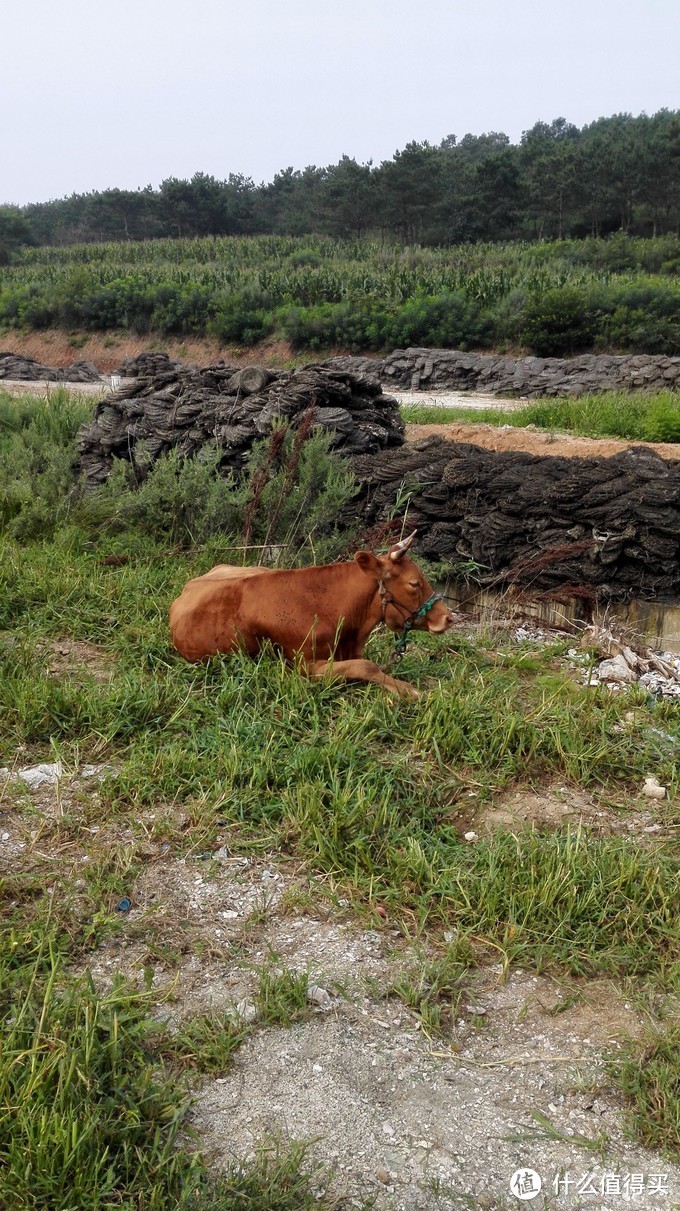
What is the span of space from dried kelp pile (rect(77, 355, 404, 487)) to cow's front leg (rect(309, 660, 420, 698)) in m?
3.88

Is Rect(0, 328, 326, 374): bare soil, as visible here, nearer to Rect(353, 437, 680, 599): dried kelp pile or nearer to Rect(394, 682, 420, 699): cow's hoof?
Rect(353, 437, 680, 599): dried kelp pile

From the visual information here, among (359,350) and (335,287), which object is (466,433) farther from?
(335,287)

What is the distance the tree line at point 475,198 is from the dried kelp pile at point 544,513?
42.2 metres

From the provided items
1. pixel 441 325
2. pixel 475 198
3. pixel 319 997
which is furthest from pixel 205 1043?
pixel 475 198

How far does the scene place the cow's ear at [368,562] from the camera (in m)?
4.73

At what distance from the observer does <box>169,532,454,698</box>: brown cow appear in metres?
4.79

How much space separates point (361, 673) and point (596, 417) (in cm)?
930

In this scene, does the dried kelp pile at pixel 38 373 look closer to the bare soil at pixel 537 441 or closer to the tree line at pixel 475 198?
the bare soil at pixel 537 441

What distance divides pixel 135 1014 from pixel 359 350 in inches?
1087

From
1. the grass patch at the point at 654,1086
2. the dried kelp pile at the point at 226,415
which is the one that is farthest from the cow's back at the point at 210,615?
the dried kelp pile at the point at 226,415

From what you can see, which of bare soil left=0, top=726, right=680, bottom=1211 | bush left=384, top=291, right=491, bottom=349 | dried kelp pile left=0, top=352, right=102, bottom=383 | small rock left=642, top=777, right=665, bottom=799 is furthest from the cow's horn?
bush left=384, top=291, right=491, bottom=349

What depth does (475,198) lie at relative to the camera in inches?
2125

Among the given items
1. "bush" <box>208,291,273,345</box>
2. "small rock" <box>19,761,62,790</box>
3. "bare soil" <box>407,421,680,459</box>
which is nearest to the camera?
"small rock" <box>19,761,62,790</box>

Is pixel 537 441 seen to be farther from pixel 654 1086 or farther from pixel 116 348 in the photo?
pixel 116 348
